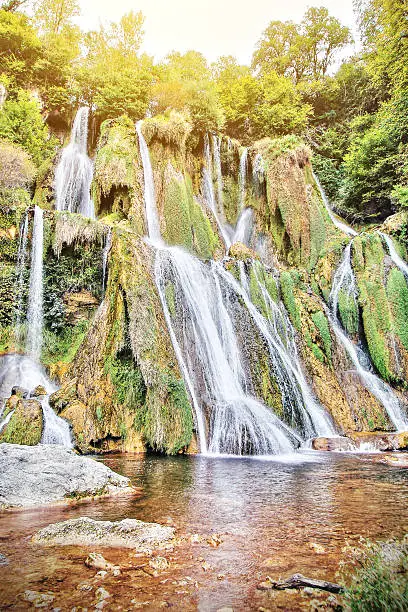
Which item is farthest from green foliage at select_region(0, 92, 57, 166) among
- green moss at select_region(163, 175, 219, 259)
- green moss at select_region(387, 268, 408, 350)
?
green moss at select_region(387, 268, 408, 350)

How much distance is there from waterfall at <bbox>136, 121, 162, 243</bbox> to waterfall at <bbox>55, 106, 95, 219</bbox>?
2.76 m

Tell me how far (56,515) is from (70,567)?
1.47 metres

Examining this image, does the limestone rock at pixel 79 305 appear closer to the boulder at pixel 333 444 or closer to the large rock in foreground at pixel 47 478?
the boulder at pixel 333 444

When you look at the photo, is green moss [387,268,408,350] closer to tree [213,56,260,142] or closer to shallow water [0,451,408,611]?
shallow water [0,451,408,611]

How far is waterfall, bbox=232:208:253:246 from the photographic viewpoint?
69.3 feet

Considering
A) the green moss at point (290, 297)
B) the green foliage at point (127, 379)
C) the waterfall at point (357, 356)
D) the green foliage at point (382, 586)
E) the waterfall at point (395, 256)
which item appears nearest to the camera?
the green foliage at point (382, 586)

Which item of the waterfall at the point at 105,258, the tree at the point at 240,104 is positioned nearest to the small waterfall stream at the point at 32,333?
the waterfall at the point at 105,258

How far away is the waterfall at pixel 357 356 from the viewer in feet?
42.4

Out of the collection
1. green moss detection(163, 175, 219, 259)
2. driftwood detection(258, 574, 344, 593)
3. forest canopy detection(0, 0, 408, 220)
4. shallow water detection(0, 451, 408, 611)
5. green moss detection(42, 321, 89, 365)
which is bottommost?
shallow water detection(0, 451, 408, 611)

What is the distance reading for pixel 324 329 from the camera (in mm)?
14312

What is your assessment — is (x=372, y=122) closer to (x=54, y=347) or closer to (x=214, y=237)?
(x=214, y=237)

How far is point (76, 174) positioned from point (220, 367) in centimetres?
1501

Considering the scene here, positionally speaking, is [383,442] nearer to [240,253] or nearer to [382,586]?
[240,253]

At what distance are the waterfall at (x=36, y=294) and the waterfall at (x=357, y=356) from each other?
38.0 ft
